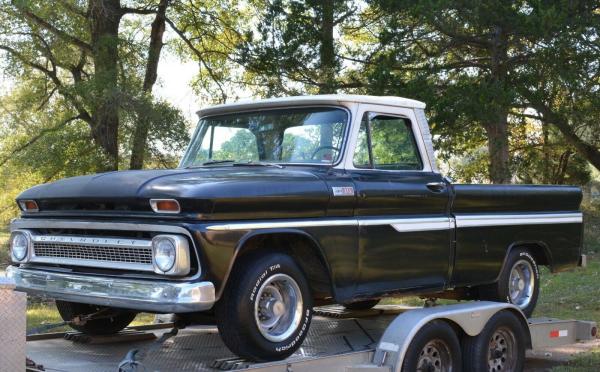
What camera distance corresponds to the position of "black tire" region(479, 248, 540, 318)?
6.87 meters

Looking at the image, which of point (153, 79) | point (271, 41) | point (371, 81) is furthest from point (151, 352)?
point (153, 79)

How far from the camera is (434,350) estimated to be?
18.6ft

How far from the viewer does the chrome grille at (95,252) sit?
4.74 meters

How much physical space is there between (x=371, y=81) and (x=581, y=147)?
25.9ft

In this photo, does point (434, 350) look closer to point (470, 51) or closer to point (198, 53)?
point (470, 51)

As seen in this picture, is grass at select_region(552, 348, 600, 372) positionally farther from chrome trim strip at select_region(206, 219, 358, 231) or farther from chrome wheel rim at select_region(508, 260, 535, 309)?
chrome trim strip at select_region(206, 219, 358, 231)

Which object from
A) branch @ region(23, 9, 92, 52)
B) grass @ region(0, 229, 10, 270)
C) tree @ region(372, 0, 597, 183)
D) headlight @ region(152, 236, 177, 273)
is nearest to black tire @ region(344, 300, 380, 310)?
headlight @ region(152, 236, 177, 273)

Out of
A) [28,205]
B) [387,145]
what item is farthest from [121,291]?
[387,145]

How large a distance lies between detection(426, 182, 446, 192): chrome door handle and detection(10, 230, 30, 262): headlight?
9.49ft

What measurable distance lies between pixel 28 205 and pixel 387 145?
2.60m

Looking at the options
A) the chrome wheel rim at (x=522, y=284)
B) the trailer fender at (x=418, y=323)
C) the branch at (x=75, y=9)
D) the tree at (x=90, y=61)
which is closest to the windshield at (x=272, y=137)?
the trailer fender at (x=418, y=323)

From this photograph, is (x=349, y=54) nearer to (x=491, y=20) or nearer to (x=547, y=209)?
(x=491, y=20)

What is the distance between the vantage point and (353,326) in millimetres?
6707

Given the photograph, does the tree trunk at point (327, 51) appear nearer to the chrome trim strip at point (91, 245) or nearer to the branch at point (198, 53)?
the branch at point (198, 53)
